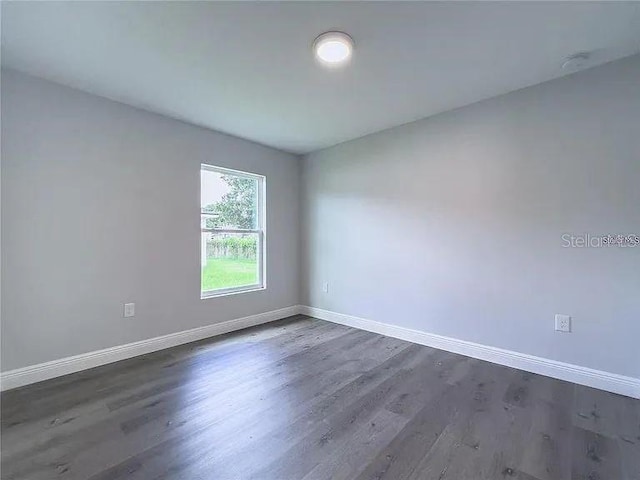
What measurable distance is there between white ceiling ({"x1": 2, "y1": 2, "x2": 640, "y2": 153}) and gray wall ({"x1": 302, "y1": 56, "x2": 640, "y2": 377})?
0.30 meters

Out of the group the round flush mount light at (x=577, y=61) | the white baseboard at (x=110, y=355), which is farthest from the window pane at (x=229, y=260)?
the round flush mount light at (x=577, y=61)

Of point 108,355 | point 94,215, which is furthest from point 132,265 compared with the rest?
point 108,355

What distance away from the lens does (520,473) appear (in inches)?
58.8

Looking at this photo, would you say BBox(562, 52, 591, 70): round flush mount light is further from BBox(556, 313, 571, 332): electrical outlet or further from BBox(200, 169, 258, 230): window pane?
BBox(200, 169, 258, 230): window pane

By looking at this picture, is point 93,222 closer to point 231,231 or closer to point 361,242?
point 231,231

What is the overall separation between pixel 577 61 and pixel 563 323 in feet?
6.58

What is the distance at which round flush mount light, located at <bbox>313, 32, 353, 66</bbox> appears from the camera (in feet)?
6.38

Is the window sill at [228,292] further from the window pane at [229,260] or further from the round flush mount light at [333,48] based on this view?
the round flush mount light at [333,48]

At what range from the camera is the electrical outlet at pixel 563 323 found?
2477 mm

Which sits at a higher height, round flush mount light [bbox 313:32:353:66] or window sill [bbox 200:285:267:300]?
round flush mount light [bbox 313:32:353:66]

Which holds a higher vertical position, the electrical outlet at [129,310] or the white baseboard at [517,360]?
the electrical outlet at [129,310]

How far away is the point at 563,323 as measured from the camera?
2.50m

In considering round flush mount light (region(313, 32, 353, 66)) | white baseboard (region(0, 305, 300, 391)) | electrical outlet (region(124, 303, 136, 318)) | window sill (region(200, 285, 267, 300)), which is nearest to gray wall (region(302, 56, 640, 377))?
window sill (region(200, 285, 267, 300))

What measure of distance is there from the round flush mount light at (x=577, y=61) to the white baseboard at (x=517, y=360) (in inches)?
91.3
